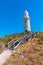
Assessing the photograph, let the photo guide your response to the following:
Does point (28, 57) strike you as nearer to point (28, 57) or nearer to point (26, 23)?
point (28, 57)

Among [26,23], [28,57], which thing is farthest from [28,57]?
[26,23]

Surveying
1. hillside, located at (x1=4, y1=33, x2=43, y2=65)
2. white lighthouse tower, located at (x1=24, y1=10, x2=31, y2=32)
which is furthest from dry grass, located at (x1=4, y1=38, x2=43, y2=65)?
white lighthouse tower, located at (x1=24, y1=10, x2=31, y2=32)

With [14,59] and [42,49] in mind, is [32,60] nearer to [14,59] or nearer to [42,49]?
[14,59]

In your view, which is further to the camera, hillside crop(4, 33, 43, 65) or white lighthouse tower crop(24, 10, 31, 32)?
white lighthouse tower crop(24, 10, 31, 32)

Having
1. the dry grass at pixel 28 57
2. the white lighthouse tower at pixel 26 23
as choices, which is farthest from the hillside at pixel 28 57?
the white lighthouse tower at pixel 26 23

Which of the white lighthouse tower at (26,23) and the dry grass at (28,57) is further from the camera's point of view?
the white lighthouse tower at (26,23)

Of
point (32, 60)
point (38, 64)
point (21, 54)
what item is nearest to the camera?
point (38, 64)

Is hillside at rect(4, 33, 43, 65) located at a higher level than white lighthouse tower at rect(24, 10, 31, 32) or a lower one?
lower

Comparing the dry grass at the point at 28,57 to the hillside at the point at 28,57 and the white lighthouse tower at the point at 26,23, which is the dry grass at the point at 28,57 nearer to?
the hillside at the point at 28,57

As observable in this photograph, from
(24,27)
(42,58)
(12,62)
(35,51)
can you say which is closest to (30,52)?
(35,51)

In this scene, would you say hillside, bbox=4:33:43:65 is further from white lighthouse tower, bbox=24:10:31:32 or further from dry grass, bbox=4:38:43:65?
white lighthouse tower, bbox=24:10:31:32

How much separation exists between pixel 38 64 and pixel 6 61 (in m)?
3.40

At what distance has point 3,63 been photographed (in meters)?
21.4

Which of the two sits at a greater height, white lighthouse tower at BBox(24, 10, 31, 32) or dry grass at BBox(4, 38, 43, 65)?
white lighthouse tower at BBox(24, 10, 31, 32)
